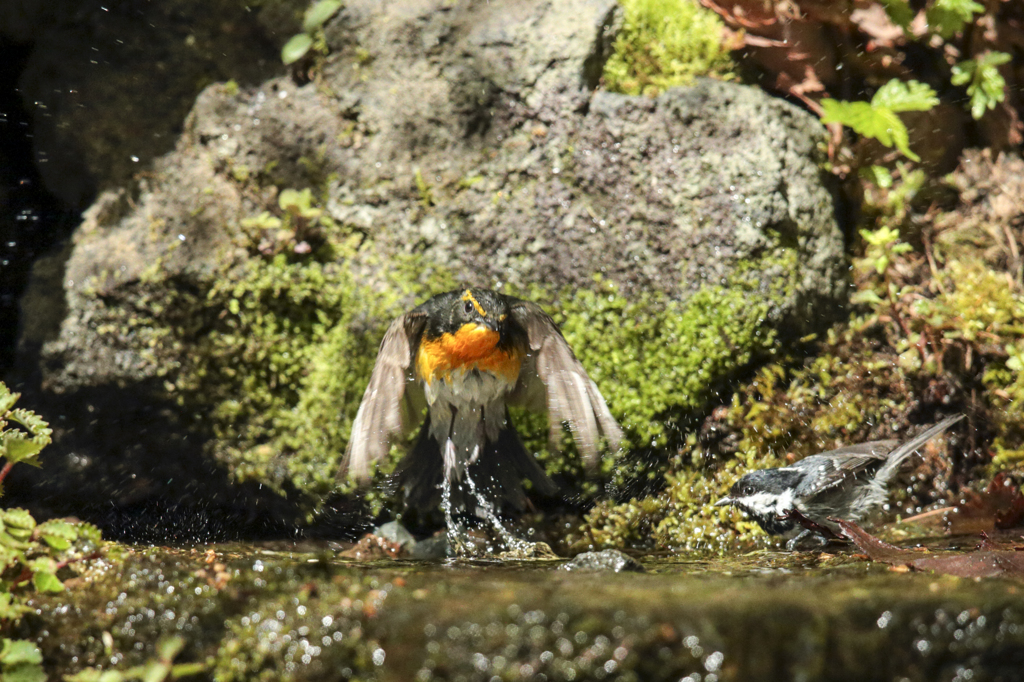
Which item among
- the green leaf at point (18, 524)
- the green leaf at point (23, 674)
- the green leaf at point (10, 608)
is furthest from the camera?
the green leaf at point (18, 524)

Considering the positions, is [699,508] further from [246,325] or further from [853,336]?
[246,325]

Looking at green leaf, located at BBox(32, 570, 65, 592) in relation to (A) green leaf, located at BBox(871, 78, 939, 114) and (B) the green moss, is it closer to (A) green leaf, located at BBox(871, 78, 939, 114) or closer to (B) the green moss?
(B) the green moss

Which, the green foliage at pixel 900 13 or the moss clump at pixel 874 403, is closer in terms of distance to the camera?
the moss clump at pixel 874 403

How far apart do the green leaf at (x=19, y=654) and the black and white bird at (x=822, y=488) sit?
2820 millimetres

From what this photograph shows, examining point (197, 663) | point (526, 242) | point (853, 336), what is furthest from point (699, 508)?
point (197, 663)

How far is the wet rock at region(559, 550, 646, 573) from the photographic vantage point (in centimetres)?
277

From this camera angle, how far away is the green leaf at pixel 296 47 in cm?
460

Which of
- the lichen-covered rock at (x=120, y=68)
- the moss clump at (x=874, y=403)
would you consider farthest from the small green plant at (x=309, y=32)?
the moss clump at (x=874, y=403)

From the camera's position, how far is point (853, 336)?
420 centimetres

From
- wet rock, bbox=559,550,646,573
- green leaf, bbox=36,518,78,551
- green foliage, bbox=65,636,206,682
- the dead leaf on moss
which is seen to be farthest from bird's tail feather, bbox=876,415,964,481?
green leaf, bbox=36,518,78,551

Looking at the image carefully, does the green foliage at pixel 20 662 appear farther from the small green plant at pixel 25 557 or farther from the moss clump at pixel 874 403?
the moss clump at pixel 874 403

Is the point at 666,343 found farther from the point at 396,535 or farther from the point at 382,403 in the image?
the point at 396,535

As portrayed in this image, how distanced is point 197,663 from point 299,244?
2.71 meters

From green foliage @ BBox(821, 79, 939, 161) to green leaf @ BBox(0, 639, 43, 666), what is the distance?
436 centimetres
